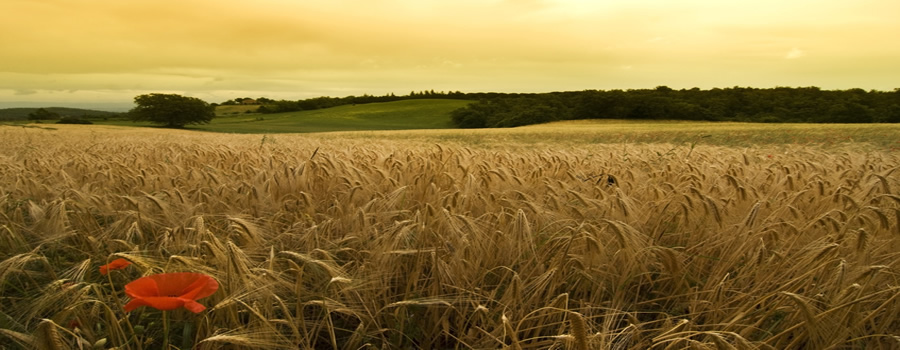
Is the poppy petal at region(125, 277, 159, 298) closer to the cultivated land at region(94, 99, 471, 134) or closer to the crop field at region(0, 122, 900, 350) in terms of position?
the crop field at region(0, 122, 900, 350)

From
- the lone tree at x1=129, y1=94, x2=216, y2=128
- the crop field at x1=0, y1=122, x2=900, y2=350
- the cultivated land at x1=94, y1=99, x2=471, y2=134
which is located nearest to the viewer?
the crop field at x1=0, y1=122, x2=900, y2=350

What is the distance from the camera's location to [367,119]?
5638 centimetres

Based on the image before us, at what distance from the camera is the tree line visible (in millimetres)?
35500

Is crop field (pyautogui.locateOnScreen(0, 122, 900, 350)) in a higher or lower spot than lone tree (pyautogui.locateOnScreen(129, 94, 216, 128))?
lower

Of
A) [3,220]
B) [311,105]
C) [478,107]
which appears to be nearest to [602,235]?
[3,220]

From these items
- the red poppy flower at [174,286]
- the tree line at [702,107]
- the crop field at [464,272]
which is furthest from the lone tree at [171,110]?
the red poppy flower at [174,286]

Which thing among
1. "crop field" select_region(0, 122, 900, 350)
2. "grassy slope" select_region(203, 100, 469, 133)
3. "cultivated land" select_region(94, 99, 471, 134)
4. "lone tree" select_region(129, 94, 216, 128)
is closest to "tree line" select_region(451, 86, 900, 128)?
"grassy slope" select_region(203, 100, 469, 133)

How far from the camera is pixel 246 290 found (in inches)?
52.9

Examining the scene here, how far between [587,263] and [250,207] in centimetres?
177

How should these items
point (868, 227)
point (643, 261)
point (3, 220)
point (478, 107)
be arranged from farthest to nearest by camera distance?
point (478, 107)
point (3, 220)
point (868, 227)
point (643, 261)

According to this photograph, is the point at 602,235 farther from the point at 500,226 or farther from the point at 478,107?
the point at 478,107

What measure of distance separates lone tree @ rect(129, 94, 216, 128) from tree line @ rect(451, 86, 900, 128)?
27.6m

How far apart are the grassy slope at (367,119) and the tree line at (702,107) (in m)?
5.47

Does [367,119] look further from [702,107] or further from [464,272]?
[464,272]
